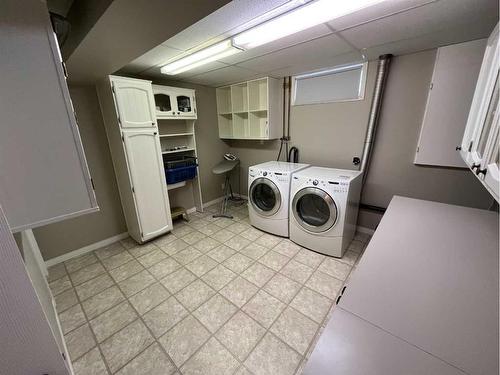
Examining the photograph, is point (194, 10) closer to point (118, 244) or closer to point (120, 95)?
point (120, 95)

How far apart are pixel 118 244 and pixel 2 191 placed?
8.01ft

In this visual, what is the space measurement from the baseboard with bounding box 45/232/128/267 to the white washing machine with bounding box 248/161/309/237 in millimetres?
1954

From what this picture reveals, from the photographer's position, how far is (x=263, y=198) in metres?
3.09

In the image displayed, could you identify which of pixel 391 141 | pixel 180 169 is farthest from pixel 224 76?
pixel 391 141

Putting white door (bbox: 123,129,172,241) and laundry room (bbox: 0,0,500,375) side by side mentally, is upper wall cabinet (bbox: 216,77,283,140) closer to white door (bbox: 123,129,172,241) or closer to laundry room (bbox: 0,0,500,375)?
laundry room (bbox: 0,0,500,375)

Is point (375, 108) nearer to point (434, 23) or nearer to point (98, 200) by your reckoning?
point (434, 23)

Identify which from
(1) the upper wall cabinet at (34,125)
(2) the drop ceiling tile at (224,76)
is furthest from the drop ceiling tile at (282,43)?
(1) the upper wall cabinet at (34,125)

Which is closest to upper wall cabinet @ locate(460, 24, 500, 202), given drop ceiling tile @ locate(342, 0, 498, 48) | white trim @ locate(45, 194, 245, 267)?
drop ceiling tile @ locate(342, 0, 498, 48)

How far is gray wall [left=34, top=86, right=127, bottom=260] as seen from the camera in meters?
2.37

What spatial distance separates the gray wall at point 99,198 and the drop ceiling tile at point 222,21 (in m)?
1.43

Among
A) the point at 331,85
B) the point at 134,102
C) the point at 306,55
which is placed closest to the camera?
the point at 306,55

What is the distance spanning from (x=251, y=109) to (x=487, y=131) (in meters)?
2.79

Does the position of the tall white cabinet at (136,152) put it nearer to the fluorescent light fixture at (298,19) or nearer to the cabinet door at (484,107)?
the fluorescent light fixture at (298,19)

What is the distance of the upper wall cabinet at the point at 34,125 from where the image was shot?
69 centimetres
